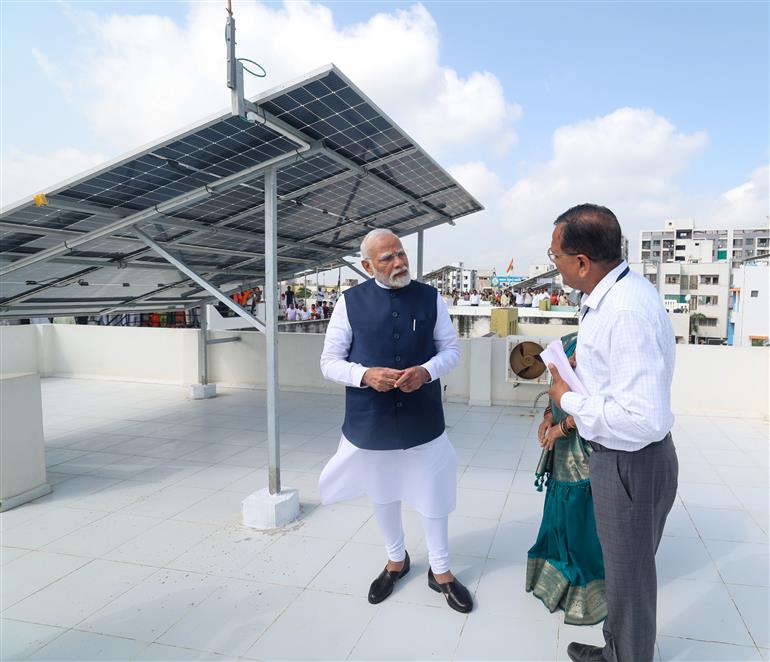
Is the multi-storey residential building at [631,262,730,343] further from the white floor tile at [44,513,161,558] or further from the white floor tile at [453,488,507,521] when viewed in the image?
the white floor tile at [44,513,161,558]

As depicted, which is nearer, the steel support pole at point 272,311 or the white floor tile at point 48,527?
the white floor tile at point 48,527

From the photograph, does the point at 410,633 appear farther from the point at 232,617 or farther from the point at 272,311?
the point at 272,311

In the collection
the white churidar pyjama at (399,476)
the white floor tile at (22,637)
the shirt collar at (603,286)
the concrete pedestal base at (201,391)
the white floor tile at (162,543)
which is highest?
the shirt collar at (603,286)

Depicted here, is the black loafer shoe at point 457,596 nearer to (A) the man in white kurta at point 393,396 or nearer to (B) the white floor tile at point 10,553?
(A) the man in white kurta at point 393,396

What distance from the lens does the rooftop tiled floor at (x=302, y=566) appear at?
2.35 meters

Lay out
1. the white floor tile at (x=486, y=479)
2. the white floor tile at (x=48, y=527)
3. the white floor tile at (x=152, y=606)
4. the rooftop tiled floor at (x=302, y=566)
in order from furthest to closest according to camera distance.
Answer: the white floor tile at (x=486, y=479), the white floor tile at (x=48, y=527), the white floor tile at (x=152, y=606), the rooftop tiled floor at (x=302, y=566)

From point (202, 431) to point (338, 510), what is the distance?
281 centimetres

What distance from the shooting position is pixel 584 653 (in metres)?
2.14

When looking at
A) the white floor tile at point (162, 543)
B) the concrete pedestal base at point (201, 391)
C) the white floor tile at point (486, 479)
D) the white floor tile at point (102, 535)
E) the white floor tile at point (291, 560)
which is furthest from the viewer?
the concrete pedestal base at point (201, 391)

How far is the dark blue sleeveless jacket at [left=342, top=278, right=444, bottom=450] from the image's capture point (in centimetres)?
241

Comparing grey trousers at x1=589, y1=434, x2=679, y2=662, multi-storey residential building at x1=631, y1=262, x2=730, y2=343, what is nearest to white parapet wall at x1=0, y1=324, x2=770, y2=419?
grey trousers at x1=589, y1=434, x2=679, y2=662

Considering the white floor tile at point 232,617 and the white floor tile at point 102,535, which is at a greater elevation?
the white floor tile at point 232,617

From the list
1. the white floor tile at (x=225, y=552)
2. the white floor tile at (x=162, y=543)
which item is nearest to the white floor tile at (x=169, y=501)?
the white floor tile at (x=162, y=543)

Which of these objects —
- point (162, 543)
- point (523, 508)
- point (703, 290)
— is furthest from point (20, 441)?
point (703, 290)
